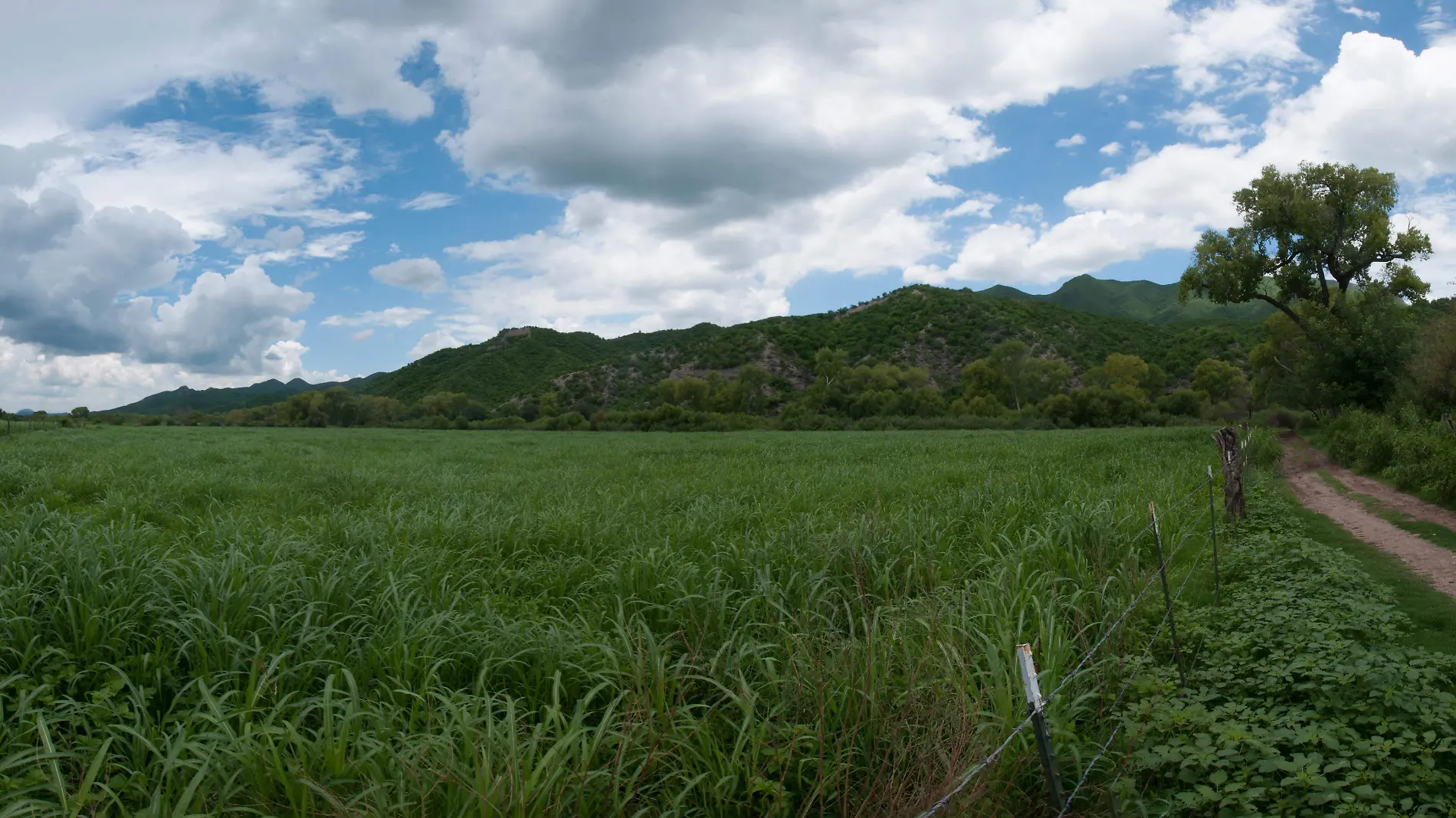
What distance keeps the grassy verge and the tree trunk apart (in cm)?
100

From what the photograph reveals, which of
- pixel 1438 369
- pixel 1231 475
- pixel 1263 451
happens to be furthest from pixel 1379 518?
pixel 1438 369

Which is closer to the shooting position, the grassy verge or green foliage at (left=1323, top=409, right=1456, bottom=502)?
the grassy verge

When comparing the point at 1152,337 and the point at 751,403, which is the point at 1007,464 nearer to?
the point at 751,403

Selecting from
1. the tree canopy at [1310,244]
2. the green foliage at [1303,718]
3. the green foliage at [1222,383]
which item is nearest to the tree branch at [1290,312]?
the tree canopy at [1310,244]

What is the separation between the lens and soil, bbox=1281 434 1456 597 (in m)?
8.16

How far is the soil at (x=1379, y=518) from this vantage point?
816 cm

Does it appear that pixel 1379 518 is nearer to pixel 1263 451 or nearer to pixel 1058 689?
pixel 1263 451

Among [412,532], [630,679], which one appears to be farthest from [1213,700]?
[412,532]

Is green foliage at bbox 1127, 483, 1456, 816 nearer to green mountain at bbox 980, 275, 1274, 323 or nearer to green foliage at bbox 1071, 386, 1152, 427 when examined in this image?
green foliage at bbox 1071, 386, 1152, 427

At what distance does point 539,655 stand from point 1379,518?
1350 cm

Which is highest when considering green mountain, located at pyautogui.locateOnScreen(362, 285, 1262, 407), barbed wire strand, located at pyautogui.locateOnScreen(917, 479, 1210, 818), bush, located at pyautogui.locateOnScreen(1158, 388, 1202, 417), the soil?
green mountain, located at pyautogui.locateOnScreen(362, 285, 1262, 407)

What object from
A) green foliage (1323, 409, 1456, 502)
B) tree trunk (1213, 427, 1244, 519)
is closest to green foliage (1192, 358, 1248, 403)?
green foliage (1323, 409, 1456, 502)

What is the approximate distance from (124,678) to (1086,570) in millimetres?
6598

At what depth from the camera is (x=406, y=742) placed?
10.3ft
